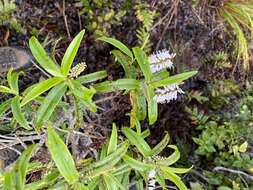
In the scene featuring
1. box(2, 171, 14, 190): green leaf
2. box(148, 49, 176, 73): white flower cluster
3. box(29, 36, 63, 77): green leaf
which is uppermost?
box(29, 36, 63, 77): green leaf

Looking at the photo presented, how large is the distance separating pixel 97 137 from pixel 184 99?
2.23ft

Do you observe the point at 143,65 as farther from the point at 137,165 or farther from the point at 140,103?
the point at 137,165

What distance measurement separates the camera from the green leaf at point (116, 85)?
1346 millimetres

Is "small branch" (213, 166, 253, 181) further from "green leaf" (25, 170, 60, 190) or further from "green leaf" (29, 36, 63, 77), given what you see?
"green leaf" (29, 36, 63, 77)

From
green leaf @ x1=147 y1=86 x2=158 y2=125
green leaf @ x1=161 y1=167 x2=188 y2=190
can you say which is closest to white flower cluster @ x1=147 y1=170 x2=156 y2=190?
green leaf @ x1=161 y1=167 x2=188 y2=190

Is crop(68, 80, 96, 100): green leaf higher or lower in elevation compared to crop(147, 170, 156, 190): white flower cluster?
higher

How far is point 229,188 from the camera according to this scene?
1815 mm

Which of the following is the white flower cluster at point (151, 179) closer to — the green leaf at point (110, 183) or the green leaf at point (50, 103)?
the green leaf at point (110, 183)

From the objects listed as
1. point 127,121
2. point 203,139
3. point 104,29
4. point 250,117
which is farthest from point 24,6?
point 250,117

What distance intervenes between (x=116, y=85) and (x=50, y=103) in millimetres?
237

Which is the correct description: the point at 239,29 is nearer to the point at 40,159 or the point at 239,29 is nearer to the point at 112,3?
the point at 112,3

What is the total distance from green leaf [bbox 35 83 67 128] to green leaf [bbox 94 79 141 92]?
181 millimetres

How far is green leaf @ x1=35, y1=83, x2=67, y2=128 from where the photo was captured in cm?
119

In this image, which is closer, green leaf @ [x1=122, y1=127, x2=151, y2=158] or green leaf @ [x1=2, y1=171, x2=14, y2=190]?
green leaf @ [x1=2, y1=171, x2=14, y2=190]
